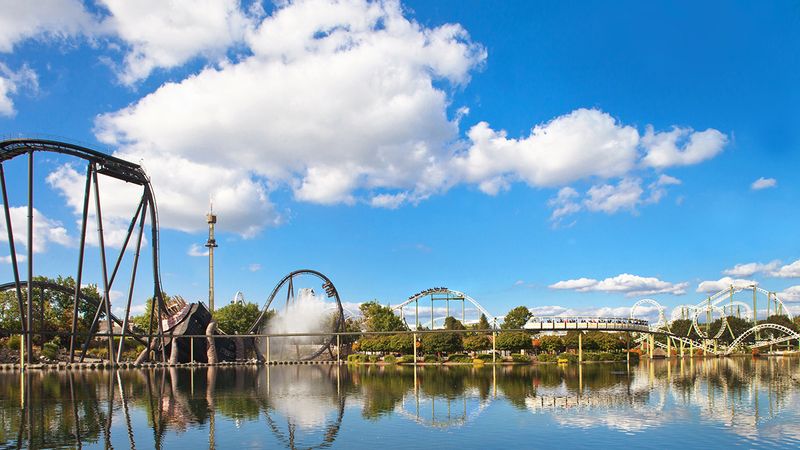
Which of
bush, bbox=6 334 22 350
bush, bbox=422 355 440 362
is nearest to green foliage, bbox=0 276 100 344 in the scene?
bush, bbox=6 334 22 350

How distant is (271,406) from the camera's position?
1453 inches

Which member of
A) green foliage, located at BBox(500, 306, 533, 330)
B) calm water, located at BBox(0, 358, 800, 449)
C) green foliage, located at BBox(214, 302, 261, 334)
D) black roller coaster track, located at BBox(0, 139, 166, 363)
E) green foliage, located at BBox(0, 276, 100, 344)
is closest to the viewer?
calm water, located at BBox(0, 358, 800, 449)

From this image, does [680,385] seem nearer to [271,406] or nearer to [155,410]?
[271,406]

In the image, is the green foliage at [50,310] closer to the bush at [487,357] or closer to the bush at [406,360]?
the bush at [406,360]

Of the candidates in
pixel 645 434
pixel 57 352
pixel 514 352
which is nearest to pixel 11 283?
pixel 57 352

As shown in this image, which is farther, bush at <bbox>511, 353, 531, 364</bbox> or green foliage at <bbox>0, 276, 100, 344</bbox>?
green foliage at <bbox>0, 276, 100, 344</bbox>

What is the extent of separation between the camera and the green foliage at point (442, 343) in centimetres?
8412

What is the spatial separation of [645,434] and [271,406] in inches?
804

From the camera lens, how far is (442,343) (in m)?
84.1

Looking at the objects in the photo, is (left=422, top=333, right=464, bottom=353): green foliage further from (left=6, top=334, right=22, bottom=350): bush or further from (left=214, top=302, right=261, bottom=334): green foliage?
(left=6, top=334, right=22, bottom=350): bush

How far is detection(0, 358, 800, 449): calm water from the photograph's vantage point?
84.2ft

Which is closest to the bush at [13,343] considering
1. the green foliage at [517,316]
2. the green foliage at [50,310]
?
the green foliage at [50,310]

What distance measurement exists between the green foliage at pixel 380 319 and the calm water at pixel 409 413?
6665 cm

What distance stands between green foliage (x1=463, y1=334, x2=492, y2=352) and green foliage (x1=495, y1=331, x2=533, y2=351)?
140 inches
